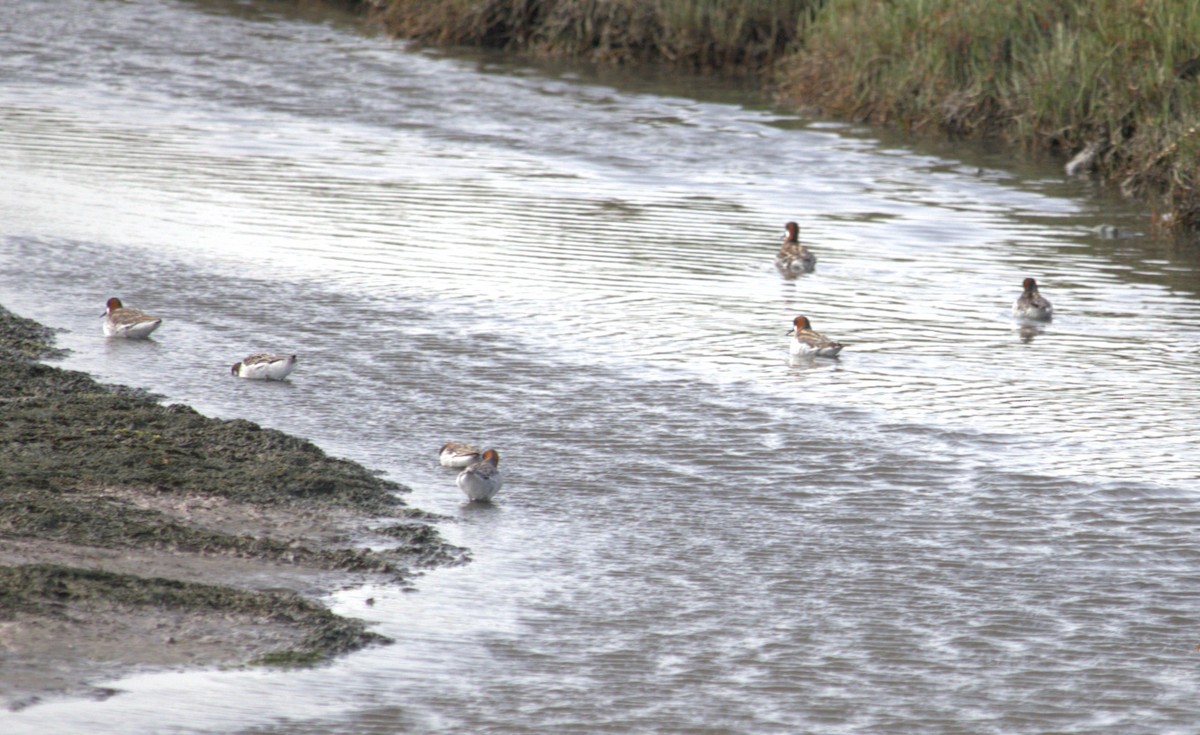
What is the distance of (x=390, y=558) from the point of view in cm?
747

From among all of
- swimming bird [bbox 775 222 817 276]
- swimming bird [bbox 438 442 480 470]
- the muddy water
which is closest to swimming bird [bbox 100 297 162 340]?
the muddy water

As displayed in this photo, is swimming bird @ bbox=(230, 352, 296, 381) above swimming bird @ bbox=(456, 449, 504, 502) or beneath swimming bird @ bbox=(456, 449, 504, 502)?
above

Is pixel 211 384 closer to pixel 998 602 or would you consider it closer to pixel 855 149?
pixel 998 602

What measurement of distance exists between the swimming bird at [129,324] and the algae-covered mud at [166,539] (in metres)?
1.23

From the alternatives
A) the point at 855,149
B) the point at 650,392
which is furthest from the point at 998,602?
the point at 855,149

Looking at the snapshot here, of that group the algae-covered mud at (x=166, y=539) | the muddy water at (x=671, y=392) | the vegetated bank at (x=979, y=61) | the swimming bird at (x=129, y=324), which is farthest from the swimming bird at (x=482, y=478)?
the vegetated bank at (x=979, y=61)

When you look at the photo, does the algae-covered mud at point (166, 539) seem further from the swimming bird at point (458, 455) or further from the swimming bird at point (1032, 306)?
the swimming bird at point (1032, 306)

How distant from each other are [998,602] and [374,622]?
8.55 feet

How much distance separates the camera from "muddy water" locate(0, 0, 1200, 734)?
6422mm

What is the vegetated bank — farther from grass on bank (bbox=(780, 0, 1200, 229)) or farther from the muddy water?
the muddy water

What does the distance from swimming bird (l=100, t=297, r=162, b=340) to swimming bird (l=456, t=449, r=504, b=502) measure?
356 centimetres

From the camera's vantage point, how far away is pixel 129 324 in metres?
11.0

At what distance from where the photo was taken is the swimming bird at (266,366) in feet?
33.3

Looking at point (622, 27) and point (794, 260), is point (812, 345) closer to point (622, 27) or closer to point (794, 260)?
point (794, 260)
